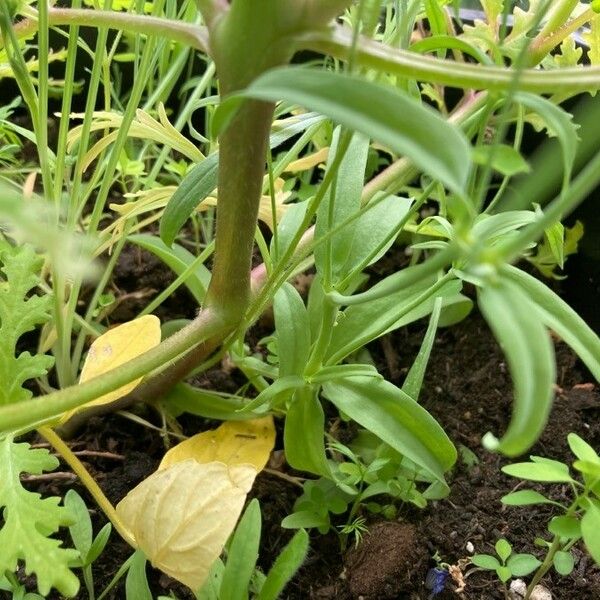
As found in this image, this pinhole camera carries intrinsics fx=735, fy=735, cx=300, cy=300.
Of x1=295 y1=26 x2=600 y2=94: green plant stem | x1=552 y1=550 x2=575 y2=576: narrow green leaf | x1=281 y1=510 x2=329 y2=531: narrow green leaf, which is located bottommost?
x1=281 y1=510 x2=329 y2=531: narrow green leaf

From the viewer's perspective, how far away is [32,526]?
44cm

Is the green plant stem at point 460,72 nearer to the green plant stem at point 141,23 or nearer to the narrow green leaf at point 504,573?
the green plant stem at point 141,23

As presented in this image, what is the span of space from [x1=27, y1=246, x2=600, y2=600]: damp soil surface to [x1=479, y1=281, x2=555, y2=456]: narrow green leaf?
1.22 ft

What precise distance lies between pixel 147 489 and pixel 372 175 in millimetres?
551

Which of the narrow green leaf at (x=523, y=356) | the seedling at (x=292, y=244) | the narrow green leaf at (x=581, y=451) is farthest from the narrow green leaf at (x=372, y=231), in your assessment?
the narrow green leaf at (x=523, y=356)

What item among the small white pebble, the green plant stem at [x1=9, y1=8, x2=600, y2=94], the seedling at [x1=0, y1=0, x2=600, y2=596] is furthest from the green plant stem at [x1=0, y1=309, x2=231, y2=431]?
the small white pebble

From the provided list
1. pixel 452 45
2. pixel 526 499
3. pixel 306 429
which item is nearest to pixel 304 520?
pixel 306 429

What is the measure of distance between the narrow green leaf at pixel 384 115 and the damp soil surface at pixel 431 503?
1.37 feet

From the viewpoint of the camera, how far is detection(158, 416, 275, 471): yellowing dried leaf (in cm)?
62

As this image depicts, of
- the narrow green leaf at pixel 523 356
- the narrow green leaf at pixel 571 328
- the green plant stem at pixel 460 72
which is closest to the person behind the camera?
the narrow green leaf at pixel 523 356

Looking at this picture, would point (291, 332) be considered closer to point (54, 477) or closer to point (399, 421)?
point (399, 421)

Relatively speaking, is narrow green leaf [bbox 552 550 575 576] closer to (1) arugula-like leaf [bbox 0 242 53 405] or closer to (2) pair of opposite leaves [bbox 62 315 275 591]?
(2) pair of opposite leaves [bbox 62 315 275 591]

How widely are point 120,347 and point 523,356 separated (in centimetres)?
40

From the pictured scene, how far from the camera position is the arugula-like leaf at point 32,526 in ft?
1.39
